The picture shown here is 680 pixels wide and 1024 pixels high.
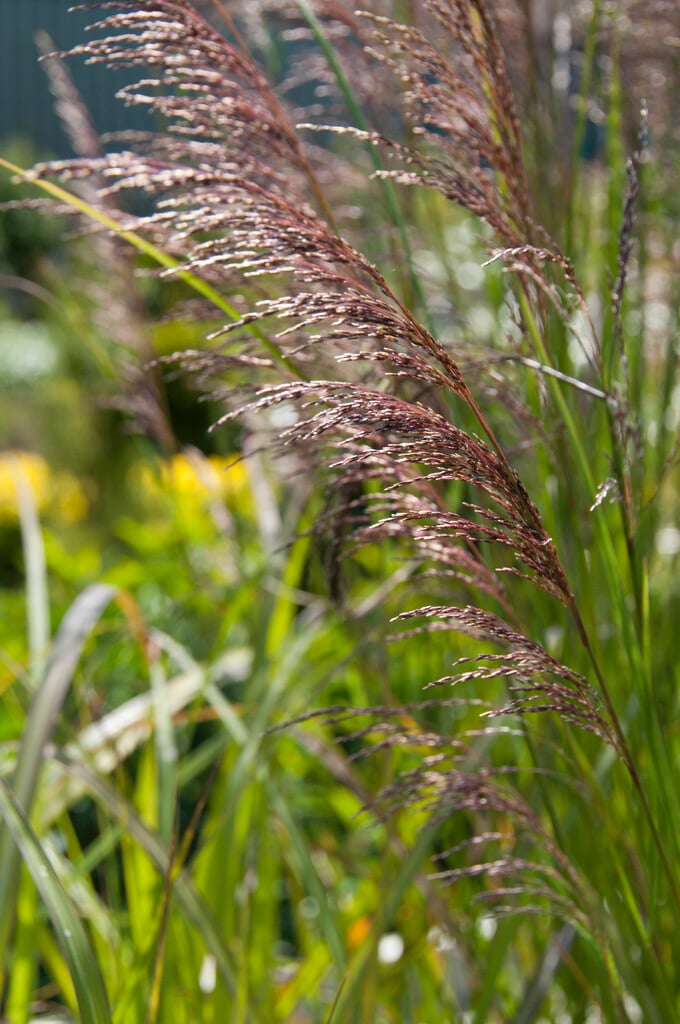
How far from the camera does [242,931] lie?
1.06 m

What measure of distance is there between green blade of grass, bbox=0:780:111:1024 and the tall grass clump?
3cm

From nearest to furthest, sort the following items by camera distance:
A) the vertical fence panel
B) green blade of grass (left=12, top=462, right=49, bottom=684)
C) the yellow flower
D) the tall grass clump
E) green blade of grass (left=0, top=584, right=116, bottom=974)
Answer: the tall grass clump < green blade of grass (left=0, top=584, right=116, bottom=974) < green blade of grass (left=12, top=462, right=49, bottom=684) < the yellow flower < the vertical fence panel

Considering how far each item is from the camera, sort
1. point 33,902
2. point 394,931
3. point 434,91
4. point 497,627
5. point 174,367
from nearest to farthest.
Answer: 1. point 497,627
2. point 434,91
3. point 33,902
4. point 394,931
5. point 174,367

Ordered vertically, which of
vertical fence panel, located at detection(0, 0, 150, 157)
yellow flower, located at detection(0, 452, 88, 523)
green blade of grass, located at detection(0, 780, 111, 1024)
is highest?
vertical fence panel, located at detection(0, 0, 150, 157)

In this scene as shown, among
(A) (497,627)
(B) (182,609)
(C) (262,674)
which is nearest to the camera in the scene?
(A) (497,627)

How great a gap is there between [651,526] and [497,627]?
0.52m

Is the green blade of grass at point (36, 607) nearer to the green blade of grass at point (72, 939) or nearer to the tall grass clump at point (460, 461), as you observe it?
the tall grass clump at point (460, 461)

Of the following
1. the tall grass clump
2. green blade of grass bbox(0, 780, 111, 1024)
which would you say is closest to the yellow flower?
the tall grass clump

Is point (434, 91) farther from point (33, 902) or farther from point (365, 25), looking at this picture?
point (33, 902)

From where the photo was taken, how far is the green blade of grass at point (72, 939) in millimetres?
681

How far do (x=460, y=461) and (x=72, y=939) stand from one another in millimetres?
414

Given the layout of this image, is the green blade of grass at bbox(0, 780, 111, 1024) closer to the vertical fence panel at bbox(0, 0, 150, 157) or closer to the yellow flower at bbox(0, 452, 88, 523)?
the yellow flower at bbox(0, 452, 88, 523)

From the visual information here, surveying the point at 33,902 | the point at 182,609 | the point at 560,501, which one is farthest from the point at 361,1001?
the point at 182,609

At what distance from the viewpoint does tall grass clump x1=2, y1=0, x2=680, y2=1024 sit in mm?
600
